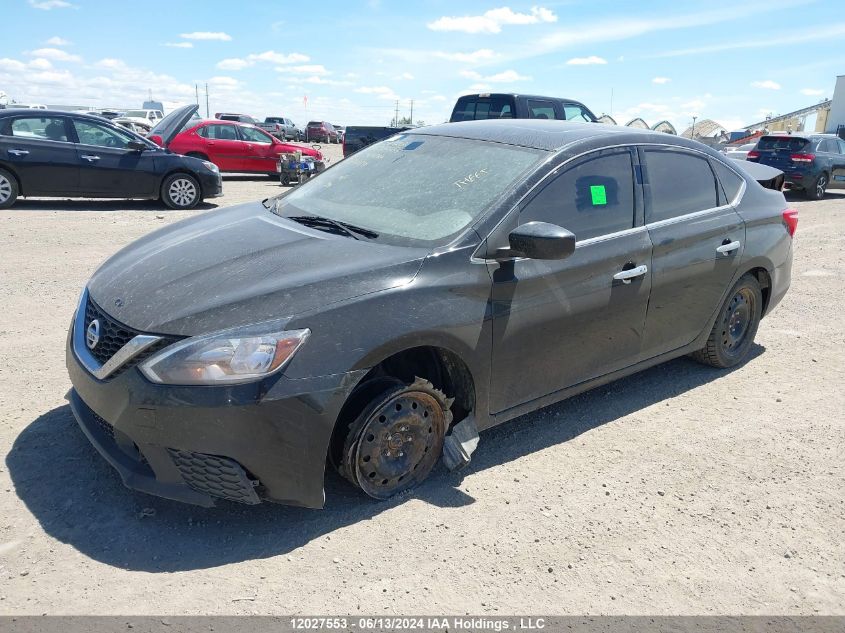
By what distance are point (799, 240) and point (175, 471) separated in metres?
10.8

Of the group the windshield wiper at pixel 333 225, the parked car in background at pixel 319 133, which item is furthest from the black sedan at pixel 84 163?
the parked car in background at pixel 319 133

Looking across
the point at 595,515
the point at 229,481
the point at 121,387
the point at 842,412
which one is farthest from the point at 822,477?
the point at 121,387

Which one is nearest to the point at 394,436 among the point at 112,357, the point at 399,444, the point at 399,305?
the point at 399,444

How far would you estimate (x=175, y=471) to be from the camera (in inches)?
110

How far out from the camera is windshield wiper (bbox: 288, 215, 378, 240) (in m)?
3.47

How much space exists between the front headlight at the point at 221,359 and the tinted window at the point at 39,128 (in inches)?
390

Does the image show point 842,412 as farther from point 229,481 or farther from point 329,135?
point 329,135

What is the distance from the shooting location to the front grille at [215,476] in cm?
275

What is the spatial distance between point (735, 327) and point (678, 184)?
1.36 meters

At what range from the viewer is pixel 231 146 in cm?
1756

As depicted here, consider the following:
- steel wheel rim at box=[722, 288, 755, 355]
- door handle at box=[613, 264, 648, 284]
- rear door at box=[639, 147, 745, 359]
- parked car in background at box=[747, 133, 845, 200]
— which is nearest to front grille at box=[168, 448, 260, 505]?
door handle at box=[613, 264, 648, 284]

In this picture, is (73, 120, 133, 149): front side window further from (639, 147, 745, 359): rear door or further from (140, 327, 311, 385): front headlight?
(140, 327, 311, 385): front headlight

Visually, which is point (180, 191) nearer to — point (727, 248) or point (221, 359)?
point (727, 248)

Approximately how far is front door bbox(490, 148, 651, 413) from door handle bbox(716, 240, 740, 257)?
791 mm
